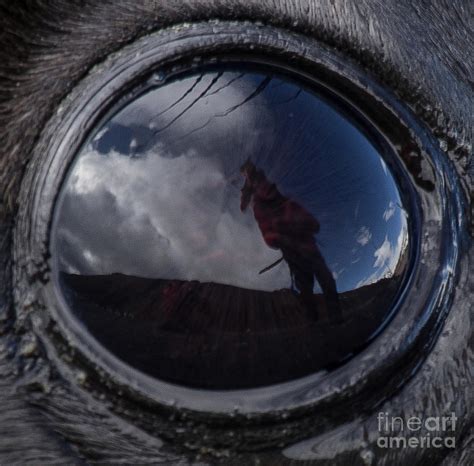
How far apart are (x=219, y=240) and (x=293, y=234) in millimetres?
85

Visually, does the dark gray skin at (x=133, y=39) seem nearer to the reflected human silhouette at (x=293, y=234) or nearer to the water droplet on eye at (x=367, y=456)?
the water droplet on eye at (x=367, y=456)

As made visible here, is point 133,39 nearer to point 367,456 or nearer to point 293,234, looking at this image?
point 293,234

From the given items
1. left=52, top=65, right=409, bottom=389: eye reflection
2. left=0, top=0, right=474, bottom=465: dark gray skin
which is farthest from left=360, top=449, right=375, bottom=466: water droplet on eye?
left=52, top=65, right=409, bottom=389: eye reflection

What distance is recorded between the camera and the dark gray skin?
2.83 ft

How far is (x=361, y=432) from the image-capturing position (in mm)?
914

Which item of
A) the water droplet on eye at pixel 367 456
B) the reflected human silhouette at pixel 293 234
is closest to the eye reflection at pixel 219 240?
the reflected human silhouette at pixel 293 234

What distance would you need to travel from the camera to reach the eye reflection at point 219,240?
88cm

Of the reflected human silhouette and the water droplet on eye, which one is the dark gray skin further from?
the reflected human silhouette

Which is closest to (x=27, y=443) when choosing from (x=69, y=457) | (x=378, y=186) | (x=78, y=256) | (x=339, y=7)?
(x=69, y=457)

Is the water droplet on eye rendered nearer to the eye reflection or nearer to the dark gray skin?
the dark gray skin

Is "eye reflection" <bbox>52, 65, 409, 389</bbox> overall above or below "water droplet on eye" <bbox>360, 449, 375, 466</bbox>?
above

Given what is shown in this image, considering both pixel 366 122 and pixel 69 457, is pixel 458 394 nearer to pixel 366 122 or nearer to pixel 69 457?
pixel 366 122

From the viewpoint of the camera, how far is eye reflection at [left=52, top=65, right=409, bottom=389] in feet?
2.89

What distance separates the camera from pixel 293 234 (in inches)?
36.0
